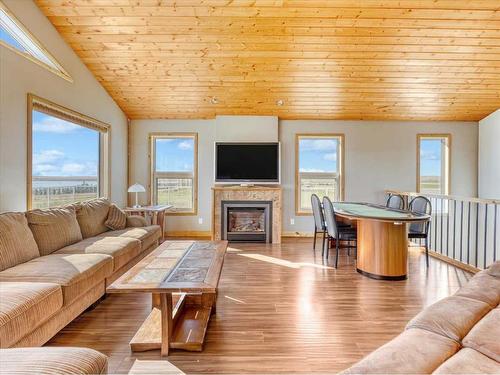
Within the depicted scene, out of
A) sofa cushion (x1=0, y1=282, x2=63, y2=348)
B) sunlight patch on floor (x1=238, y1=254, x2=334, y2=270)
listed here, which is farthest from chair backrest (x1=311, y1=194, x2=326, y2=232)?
sofa cushion (x1=0, y1=282, x2=63, y2=348)

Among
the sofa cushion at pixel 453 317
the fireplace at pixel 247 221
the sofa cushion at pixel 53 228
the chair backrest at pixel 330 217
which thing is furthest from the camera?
the fireplace at pixel 247 221

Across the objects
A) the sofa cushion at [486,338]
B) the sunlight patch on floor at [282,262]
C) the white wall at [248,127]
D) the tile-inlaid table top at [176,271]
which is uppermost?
the white wall at [248,127]

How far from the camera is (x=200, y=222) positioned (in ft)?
21.1

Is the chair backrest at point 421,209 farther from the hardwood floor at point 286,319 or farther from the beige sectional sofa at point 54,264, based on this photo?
the beige sectional sofa at point 54,264

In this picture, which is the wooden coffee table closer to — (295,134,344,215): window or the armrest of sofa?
the armrest of sofa

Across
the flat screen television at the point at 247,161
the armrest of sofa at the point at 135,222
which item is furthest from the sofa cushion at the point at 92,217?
the flat screen television at the point at 247,161

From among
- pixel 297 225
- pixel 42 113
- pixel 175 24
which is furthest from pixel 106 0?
pixel 297 225

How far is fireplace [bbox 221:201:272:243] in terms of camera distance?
5910mm

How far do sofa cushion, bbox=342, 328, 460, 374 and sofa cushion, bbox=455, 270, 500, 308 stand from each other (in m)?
0.49

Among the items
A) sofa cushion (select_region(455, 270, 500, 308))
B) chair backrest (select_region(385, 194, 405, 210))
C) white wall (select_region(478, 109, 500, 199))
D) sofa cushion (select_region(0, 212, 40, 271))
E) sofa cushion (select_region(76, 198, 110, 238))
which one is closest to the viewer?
sofa cushion (select_region(455, 270, 500, 308))

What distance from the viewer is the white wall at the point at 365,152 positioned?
6301mm

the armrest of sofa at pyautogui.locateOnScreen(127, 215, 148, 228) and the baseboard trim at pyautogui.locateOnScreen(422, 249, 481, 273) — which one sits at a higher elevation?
the armrest of sofa at pyautogui.locateOnScreen(127, 215, 148, 228)

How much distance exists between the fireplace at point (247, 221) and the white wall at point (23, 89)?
286cm

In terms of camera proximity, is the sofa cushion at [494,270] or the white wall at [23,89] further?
the white wall at [23,89]
